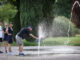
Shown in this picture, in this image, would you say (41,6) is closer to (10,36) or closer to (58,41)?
(58,41)

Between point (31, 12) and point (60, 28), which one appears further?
point (60, 28)

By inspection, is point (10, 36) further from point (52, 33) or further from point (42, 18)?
point (52, 33)

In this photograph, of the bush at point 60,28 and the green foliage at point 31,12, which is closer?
the green foliage at point 31,12

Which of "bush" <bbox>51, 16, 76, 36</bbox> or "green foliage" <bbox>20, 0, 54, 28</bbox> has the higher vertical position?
"green foliage" <bbox>20, 0, 54, 28</bbox>

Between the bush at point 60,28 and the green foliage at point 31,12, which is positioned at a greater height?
the green foliage at point 31,12

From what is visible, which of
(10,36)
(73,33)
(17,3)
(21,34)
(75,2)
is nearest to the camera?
(21,34)

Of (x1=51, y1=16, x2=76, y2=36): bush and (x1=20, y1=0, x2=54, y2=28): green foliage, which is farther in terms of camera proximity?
(x1=51, y1=16, x2=76, y2=36): bush

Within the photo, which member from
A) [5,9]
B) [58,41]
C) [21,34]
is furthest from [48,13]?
[5,9]

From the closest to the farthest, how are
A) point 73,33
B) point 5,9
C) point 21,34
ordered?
point 21,34 → point 73,33 → point 5,9

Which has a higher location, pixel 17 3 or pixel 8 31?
pixel 17 3

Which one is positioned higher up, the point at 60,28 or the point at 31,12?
the point at 31,12

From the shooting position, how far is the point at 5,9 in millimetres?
53312

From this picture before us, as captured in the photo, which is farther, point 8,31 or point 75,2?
point 75,2

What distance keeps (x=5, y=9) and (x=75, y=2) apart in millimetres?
23853
